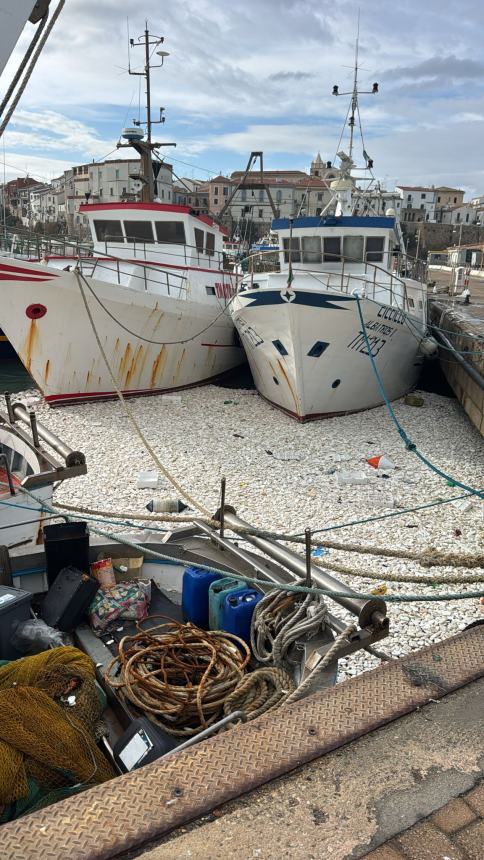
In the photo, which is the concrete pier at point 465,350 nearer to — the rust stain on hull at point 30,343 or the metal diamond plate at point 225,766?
the metal diamond plate at point 225,766

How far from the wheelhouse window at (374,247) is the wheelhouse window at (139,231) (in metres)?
5.54

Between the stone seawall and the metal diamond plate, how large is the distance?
A: 8.85 m

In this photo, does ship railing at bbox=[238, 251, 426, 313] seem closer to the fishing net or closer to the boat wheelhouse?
the boat wheelhouse

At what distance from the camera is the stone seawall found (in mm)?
11367

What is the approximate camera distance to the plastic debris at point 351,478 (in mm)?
9117

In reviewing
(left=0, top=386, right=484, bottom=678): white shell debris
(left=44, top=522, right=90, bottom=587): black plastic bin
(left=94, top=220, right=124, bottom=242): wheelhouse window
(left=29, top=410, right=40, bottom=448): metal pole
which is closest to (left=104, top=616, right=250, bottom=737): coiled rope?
(left=44, top=522, right=90, bottom=587): black plastic bin

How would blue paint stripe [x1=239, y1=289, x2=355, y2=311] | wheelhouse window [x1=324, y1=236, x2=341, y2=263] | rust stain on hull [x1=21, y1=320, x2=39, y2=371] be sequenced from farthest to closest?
1. wheelhouse window [x1=324, y1=236, x2=341, y2=263]
2. rust stain on hull [x1=21, y1=320, x2=39, y2=371]
3. blue paint stripe [x1=239, y1=289, x2=355, y2=311]

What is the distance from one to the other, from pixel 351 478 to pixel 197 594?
552 centimetres

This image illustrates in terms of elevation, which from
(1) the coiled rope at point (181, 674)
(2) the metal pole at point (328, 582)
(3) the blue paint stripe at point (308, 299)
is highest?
(3) the blue paint stripe at point (308, 299)

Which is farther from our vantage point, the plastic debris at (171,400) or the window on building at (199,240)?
the window on building at (199,240)

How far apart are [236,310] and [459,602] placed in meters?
8.43

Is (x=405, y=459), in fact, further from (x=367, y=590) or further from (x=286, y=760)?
(x=286, y=760)

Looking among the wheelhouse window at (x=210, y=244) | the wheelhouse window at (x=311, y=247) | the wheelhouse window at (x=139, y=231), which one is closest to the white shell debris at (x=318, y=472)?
the wheelhouse window at (x=311, y=247)

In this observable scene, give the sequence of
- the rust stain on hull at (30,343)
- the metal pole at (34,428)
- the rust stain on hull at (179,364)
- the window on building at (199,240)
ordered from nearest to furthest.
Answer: the metal pole at (34,428)
the rust stain on hull at (30,343)
the rust stain on hull at (179,364)
the window on building at (199,240)
